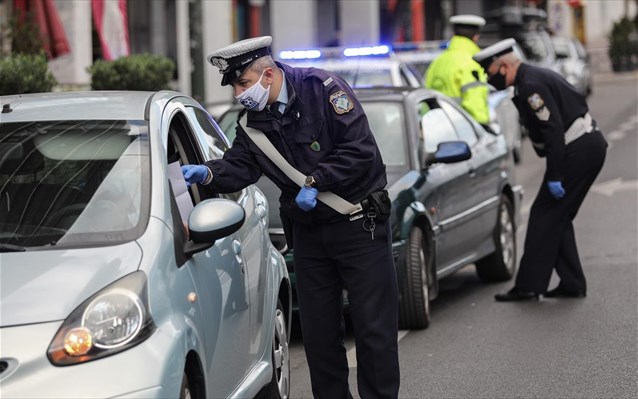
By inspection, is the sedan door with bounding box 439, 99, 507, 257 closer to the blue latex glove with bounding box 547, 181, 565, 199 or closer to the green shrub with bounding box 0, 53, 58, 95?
the blue latex glove with bounding box 547, 181, 565, 199

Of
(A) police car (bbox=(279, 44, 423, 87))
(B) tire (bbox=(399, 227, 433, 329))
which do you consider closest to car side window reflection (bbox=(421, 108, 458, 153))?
(B) tire (bbox=(399, 227, 433, 329))

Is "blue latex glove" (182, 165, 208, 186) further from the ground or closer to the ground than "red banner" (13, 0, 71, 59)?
closer to the ground

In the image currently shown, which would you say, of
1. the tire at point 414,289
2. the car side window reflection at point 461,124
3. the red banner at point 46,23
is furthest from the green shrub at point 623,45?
the tire at point 414,289

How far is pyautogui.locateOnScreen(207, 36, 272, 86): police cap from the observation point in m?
5.45

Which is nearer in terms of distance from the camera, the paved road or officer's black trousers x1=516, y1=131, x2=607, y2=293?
the paved road

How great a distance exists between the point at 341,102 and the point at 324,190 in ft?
1.21

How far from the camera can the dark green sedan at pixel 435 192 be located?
8.56m

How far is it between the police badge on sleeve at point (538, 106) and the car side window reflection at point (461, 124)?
1058mm

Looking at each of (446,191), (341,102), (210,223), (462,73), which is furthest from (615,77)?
(210,223)

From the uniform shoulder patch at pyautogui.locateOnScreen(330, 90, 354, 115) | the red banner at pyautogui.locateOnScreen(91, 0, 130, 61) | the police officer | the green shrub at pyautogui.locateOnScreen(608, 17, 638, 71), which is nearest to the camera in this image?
the uniform shoulder patch at pyautogui.locateOnScreen(330, 90, 354, 115)

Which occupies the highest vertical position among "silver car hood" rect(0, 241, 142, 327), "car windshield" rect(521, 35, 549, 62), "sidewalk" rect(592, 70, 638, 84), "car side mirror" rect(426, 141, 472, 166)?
"silver car hood" rect(0, 241, 142, 327)

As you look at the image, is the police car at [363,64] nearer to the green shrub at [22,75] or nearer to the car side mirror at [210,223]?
the green shrub at [22,75]

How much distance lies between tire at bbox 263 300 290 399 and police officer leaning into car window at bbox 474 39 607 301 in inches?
129

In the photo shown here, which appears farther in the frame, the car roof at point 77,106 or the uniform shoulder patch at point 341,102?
the uniform shoulder patch at point 341,102
